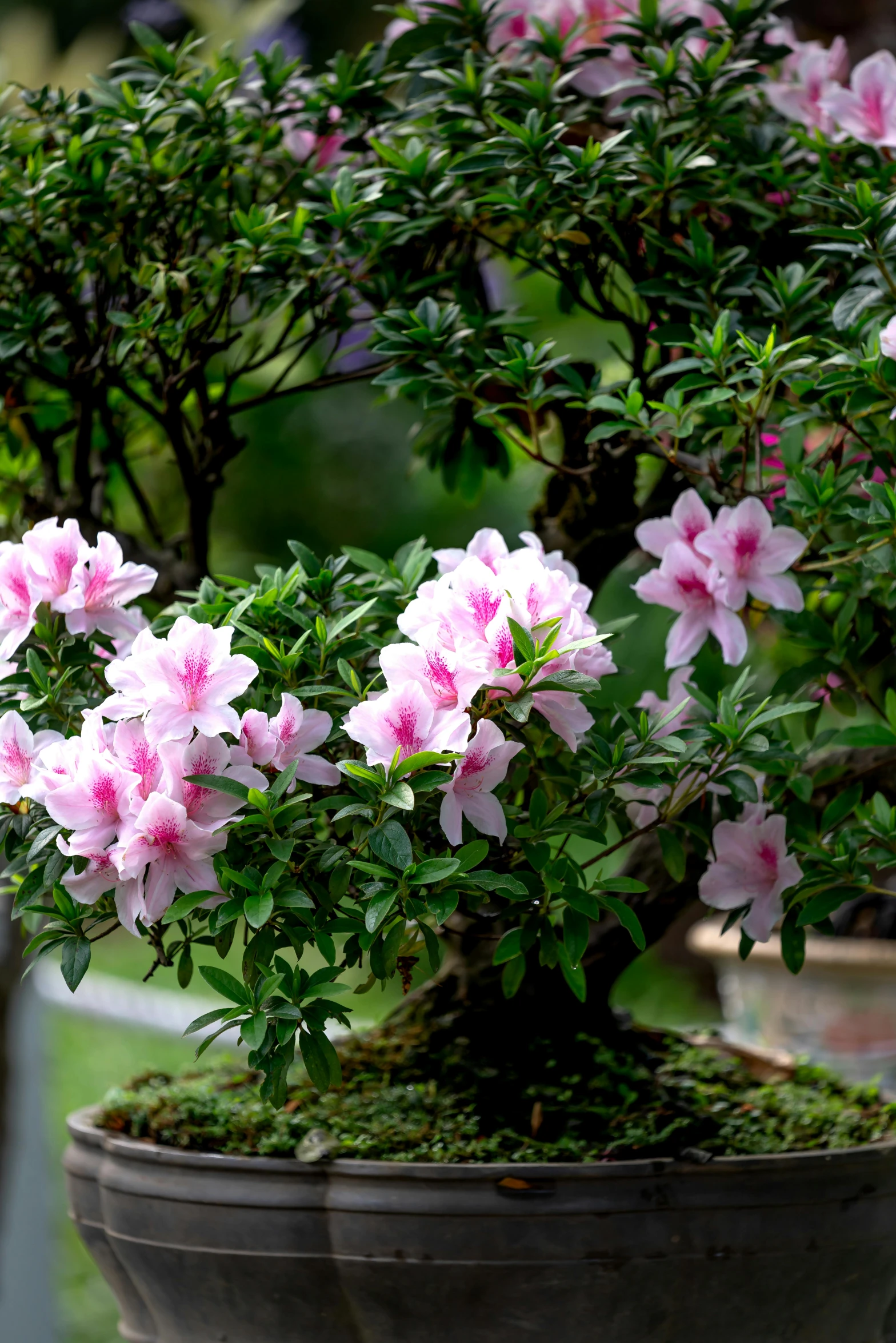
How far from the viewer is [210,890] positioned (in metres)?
0.60

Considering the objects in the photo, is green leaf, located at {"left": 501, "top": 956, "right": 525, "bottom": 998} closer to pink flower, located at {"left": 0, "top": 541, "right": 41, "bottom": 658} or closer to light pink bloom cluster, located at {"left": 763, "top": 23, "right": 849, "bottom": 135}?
pink flower, located at {"left": 0, "top": 541, "right": 41, "bottom": 658}

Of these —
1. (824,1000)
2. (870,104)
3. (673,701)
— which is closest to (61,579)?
(673,701)

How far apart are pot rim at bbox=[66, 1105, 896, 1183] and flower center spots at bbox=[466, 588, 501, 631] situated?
295mm

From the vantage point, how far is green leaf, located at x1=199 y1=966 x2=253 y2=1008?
1.99 feet

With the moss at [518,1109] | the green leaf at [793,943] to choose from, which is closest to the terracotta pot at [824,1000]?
the moss at [518,1109]

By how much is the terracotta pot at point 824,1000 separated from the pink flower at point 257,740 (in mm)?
1148

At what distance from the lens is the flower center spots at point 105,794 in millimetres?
601

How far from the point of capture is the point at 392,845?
589mm

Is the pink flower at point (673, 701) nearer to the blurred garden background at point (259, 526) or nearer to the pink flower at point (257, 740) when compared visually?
the pink flower at point (257, 740)

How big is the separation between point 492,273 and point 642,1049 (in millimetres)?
2552

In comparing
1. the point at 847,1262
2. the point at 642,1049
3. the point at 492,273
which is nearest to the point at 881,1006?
the point at 642,1049

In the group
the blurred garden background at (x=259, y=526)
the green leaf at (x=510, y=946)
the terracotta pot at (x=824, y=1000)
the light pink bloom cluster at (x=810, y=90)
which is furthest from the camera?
the blurred garden background at (x=259, y=526)

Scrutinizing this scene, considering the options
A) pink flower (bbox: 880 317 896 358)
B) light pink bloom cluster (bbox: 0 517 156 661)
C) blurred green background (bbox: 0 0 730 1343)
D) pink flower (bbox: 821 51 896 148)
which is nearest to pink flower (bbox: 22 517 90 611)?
light pink bloom cluster (bbox: 0 517 156 661)

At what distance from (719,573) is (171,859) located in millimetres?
343
